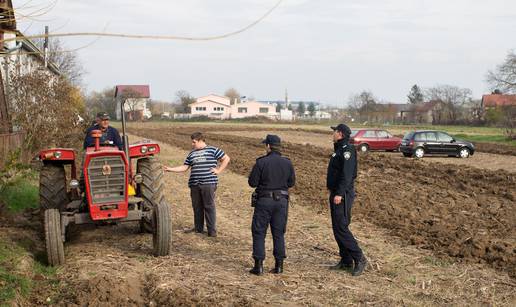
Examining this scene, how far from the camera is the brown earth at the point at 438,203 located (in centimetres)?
879

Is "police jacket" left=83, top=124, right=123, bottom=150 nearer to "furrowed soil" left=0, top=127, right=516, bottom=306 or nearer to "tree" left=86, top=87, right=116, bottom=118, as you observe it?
"furrowed soil" left=0, top=127, right=516, bottom=306

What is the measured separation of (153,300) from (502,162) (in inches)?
894

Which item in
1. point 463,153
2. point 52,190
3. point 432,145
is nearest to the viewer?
point 52,190

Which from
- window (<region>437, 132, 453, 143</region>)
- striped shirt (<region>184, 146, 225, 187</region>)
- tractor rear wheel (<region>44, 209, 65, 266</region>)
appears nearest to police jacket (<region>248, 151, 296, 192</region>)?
striped shirt (<region>184, 146, 225, 187</region>)

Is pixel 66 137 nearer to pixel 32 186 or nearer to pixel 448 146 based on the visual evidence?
pixel 32 186

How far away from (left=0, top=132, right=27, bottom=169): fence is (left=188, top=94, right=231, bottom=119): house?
108 m

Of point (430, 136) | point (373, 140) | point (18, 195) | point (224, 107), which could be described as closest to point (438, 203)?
point (18, 195)

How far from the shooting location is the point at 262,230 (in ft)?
24.0

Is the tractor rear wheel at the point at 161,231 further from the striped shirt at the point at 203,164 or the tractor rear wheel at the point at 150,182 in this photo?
the striped shirt at the point at 203,164

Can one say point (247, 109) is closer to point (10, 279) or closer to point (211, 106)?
point (211, 106)

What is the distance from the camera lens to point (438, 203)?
1296 centimetres

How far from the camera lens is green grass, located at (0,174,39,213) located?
→ 36.1 feet

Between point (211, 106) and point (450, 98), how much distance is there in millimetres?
50209

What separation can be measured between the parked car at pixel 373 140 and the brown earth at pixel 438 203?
7728mm
